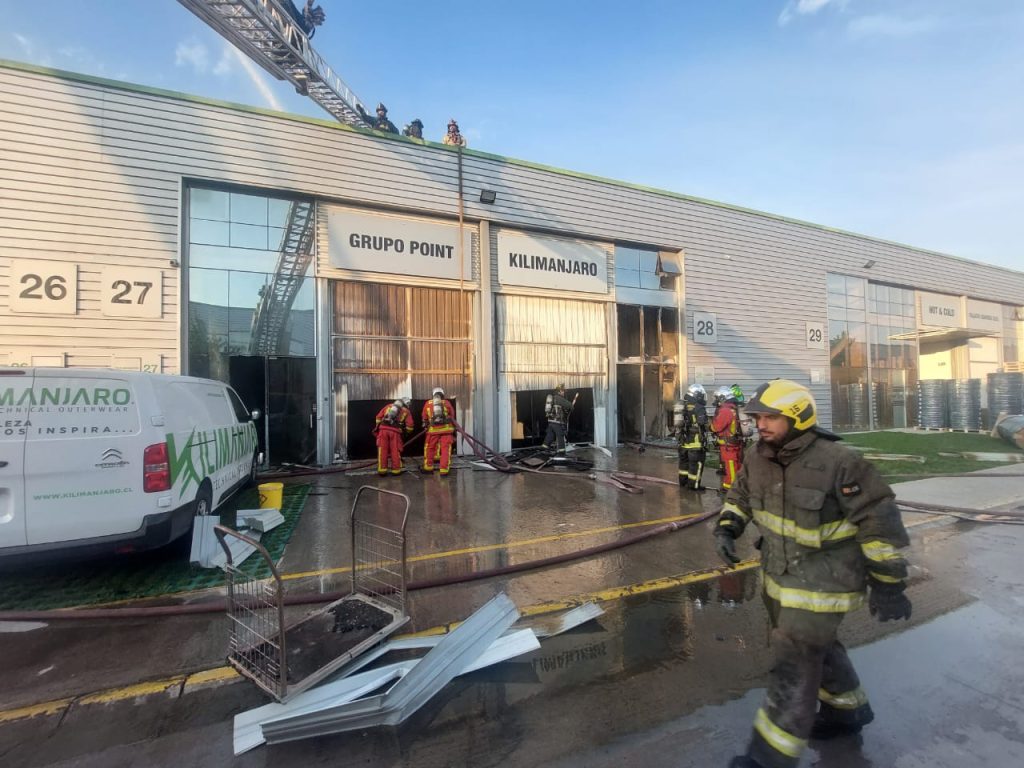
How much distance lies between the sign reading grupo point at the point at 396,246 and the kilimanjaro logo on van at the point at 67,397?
7706mm

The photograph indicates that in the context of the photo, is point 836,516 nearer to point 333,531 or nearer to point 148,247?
point 333,531

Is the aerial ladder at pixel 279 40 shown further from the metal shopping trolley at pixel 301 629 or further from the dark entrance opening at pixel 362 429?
the metal shopping trolley at pixel 301 629

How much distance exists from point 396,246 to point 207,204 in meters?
3.93

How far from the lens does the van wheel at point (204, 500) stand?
16.8 feet

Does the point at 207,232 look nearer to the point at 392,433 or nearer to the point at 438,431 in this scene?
the point at 392,433

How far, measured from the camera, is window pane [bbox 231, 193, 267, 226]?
1068 centimetres

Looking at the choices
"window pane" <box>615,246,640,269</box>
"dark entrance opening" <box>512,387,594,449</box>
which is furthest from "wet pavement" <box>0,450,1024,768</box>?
"window pane" <box>615,246,640,269</box>

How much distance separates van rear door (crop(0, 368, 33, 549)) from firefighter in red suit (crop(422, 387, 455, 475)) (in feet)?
20.4

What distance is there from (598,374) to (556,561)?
10.1 metres

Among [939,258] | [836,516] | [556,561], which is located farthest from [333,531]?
[939,258]

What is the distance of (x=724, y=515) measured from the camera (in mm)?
2736

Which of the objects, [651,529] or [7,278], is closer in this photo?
[651,529]

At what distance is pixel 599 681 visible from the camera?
2.88 m

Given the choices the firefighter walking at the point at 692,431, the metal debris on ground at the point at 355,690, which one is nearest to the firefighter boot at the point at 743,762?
the metal debris on ground at the point at 355,690
